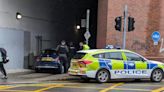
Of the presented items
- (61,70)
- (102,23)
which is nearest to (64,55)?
(61,70)

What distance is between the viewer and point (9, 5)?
24375 millimetres

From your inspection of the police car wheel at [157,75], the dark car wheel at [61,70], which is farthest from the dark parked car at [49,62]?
the police car wheel at [157,75]

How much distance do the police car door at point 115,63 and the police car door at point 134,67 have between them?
26 centimetres

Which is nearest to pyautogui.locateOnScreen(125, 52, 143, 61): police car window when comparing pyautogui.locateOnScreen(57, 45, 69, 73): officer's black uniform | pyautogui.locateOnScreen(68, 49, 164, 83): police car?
pyautogui.locateOnScreen(68, 49, 164, 83): police car

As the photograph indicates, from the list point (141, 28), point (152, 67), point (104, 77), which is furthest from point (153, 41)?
point (104, 77)

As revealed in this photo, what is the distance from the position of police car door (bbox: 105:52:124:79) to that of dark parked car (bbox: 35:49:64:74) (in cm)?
469

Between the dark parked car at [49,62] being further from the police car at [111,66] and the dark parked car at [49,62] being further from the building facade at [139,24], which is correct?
the police car at [111,66]

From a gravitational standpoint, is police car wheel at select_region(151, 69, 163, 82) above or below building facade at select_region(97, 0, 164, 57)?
below

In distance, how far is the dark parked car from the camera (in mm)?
23188

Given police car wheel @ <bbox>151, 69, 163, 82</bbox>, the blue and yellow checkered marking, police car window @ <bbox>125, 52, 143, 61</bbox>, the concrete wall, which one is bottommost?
police car wheel @ <bbox>151, 69, 163, 82</bbox>

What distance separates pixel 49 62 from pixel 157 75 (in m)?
6.05

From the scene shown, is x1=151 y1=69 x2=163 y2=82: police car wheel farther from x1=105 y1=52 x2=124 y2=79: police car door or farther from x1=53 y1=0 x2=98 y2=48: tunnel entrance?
x1=53 y1=0 x2=98 y2=48: tunnel entrance

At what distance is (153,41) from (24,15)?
301 inches

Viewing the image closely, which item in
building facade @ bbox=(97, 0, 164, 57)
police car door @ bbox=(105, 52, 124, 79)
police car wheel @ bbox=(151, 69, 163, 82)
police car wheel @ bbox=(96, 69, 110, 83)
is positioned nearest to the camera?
police car wheel @ bbox=(96, 69, 110, 83)
